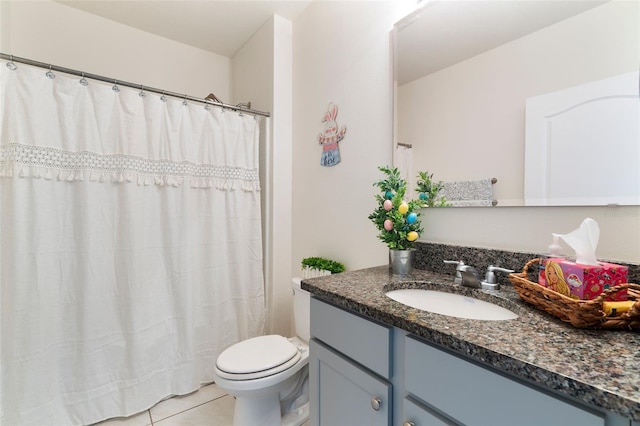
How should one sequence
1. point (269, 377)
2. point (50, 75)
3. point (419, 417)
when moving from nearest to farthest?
point (419, 417) → point (269, 377) → point (50, 75)

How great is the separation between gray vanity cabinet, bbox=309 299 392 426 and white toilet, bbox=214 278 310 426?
1.20ft

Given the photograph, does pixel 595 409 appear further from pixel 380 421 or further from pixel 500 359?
pixel 380 421

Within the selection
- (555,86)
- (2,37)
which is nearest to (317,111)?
(555,86)

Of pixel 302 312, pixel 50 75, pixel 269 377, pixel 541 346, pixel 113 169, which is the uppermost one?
pixel 50 75

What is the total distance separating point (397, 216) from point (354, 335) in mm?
530

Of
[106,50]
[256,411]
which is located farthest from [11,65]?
[256,411]

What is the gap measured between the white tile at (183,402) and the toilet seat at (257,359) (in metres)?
0.58

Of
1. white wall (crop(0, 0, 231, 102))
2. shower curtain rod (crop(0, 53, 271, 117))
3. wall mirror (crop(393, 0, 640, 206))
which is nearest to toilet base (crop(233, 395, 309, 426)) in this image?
wall mirror (crop(393, 0, 640, 206))

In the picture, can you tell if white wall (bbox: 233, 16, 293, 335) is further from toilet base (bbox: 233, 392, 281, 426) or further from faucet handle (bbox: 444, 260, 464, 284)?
faucet handle (bbox: 444, 260, 464, 284)

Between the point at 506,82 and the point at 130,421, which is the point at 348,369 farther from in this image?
the point at 130,421

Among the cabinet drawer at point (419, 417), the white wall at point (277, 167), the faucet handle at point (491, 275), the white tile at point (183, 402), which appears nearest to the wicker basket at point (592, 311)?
the faucet handle at point (491, 275)

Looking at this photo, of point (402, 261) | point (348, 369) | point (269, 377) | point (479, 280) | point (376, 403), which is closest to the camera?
point (376, 403)

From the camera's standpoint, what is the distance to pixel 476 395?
0.58 m

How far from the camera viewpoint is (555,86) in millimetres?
922
